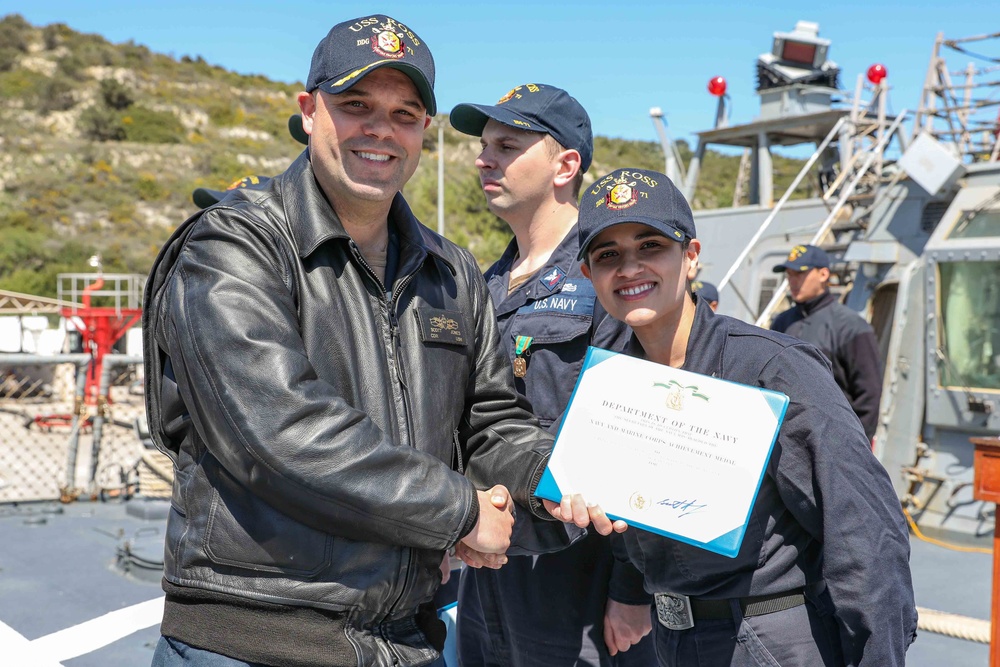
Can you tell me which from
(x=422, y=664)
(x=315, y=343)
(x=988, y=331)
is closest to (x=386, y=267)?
(x=315, y=343)

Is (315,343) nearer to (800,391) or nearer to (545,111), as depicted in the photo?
(800,391)

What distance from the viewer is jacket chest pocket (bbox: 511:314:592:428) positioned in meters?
2.54

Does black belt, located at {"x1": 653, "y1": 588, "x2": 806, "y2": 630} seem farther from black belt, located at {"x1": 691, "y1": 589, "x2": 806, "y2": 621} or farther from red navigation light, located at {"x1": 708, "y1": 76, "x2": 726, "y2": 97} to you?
red navigation light, located at {"x1": 708, "y1": 76, "x2": 726, "y2": 97}

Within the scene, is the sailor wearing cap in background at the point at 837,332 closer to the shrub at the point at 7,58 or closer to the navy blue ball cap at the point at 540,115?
the navy blue ball cap at the point at 540,115

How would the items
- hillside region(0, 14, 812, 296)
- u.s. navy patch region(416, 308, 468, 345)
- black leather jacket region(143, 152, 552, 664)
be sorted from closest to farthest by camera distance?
1. black leather jacket region(143, 152, 552, 664)
2. u.s. navy patch region(416, 308, 468, 345)
3. hillside region(0, 14, 812, 296)

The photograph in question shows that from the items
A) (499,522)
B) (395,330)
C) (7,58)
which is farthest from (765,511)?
(7,58)

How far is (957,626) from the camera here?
3990 mm

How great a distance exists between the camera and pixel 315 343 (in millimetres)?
1671

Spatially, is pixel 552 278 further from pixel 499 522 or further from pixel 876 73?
pixel 876 73

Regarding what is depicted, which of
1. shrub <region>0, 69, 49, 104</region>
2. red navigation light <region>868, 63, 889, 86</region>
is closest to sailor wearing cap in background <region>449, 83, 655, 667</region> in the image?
red navigation light <region>868, 63, 889, 86</region>

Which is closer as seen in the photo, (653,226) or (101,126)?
(653,226)

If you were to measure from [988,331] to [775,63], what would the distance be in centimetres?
574

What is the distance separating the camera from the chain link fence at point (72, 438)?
19.3 ft
